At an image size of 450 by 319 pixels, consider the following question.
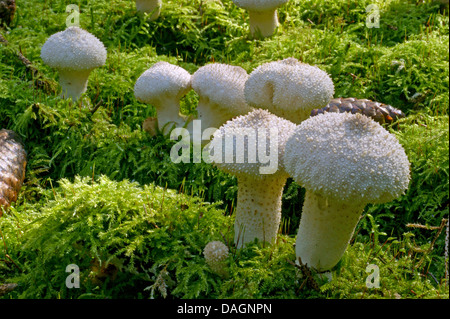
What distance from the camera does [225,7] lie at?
4.67m

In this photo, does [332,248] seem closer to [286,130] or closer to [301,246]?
[301,246]

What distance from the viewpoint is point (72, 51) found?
331 centimetres

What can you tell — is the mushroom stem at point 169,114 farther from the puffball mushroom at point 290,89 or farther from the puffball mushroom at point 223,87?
the puffball mushroom at point 290,89

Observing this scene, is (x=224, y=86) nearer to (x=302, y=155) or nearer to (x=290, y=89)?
(x=290, y=89)

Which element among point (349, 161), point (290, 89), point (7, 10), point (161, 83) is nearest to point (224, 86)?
point (161, 83)

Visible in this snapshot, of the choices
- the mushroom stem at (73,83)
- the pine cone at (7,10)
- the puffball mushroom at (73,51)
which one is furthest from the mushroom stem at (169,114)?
the pine cone at (7,10)

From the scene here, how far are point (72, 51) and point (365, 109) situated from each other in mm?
1752

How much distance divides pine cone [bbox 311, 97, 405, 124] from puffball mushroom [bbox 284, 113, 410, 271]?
1304mm

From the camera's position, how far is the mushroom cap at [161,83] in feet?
10.2

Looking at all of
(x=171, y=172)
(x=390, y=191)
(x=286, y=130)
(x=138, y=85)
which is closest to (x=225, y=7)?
(x=138, y=85)

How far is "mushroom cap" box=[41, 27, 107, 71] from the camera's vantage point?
331 centimetres

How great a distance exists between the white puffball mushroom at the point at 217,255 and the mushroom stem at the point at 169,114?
4.02ft

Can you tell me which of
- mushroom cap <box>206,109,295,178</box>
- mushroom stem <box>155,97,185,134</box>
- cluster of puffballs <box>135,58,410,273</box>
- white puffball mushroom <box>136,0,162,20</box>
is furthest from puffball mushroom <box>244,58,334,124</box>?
white puffball mushroom <box>136,0,162,20</box>
